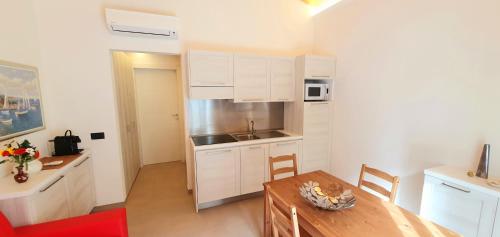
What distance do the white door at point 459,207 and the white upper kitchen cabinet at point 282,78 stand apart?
1.86m

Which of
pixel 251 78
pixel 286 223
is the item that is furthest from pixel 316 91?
pixel 286 223

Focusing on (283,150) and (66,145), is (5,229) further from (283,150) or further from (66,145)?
(283,150)

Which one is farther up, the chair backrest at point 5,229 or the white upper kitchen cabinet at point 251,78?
the white upper kitchen cabinet at point 251,78

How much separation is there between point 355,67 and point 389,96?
617 mm

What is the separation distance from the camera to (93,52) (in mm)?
2350

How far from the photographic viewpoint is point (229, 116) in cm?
318

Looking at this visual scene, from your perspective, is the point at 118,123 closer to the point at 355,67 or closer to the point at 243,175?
the point at 243,175

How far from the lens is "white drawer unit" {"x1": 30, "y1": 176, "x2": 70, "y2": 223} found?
4.84 ft

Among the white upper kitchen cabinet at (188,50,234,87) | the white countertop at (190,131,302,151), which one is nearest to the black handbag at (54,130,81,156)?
the white countertop at (190,131,302,151)

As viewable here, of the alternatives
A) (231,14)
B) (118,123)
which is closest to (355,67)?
(231,14)

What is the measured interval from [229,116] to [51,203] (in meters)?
2.16

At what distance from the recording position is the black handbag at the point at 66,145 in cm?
214

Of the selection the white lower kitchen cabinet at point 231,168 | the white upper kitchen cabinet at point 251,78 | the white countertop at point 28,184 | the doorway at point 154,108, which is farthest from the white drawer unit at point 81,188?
the white upper kitchen cabinet at point 251,78

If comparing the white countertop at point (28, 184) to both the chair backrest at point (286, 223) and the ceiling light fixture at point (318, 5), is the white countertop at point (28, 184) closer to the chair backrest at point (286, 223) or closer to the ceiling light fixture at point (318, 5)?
the chair backrest at point (286, 223)
